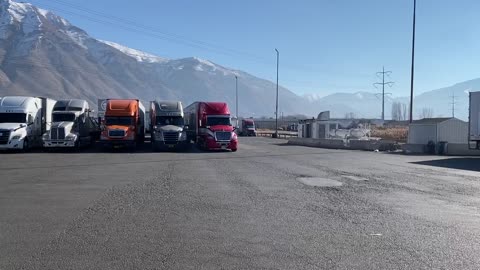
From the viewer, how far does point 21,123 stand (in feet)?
104

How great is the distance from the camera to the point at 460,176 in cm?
1911

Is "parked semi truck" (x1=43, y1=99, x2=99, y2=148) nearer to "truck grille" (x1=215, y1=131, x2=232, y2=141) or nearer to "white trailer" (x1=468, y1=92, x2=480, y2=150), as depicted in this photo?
"truck grille" (x1=215, y1=131, x2=232, y2=141)

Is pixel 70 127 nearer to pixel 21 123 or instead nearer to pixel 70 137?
pixel 70 137

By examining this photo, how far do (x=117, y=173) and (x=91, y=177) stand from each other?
1.55 metres

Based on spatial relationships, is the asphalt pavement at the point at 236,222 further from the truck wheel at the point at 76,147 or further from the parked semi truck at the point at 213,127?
the parked semi truck at the point at 213,127

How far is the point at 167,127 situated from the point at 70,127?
21.2 feet

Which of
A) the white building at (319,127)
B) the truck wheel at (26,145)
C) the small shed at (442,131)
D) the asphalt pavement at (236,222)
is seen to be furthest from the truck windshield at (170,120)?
the white building at (319,127)

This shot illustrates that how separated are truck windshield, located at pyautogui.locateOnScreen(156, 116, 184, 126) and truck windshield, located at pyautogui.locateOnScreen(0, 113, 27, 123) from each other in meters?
8.75

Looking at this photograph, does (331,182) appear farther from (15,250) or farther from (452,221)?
(15,250)

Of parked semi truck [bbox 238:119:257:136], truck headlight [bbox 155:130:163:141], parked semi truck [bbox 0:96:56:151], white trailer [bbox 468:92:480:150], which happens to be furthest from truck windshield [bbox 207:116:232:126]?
parked semi truck [bbox 238:119:257:136]

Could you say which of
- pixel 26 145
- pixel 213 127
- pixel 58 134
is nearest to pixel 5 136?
pixel 26 145

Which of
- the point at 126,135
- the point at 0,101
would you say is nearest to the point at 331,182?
the point at 126,135

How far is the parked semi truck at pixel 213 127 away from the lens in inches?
1331

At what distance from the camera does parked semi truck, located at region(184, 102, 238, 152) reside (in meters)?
33.8
